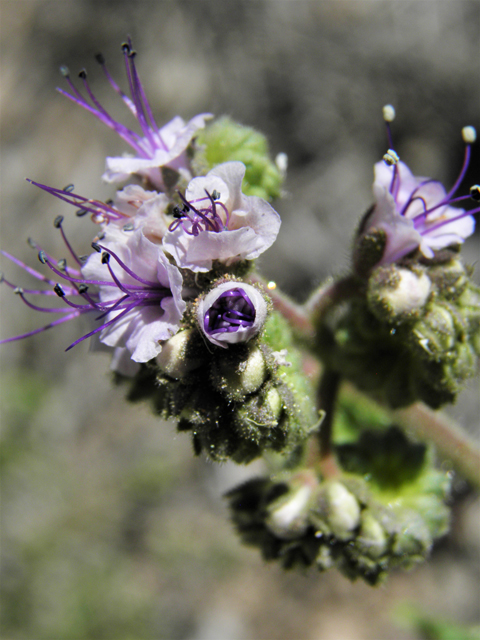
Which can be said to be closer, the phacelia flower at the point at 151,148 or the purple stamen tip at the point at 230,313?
the purple stamen tip at the point at 230,313

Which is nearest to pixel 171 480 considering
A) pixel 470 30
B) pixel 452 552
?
pixel 452 552

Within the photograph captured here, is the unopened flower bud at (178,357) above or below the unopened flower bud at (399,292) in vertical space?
below

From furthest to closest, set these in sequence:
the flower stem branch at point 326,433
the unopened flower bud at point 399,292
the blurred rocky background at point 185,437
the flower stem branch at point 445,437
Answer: the blurred rocky background at point 185,437, the flower stem branch at point 445,437, the flower stem branch at point 326,433, the unopened flower bud at point 399,292

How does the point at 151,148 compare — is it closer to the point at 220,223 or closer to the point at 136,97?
the point at 136,97

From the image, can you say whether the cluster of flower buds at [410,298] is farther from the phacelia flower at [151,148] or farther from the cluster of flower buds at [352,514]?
the phacelia flower at [151,148]

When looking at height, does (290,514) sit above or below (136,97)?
below

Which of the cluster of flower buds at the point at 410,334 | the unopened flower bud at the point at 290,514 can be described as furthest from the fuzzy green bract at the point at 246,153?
the unopened flower bud at the point at 290,514

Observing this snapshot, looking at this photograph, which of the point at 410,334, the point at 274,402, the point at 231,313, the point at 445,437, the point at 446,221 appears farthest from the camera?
the point at 445,437

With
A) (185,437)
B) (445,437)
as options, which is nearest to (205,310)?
(445,437)
